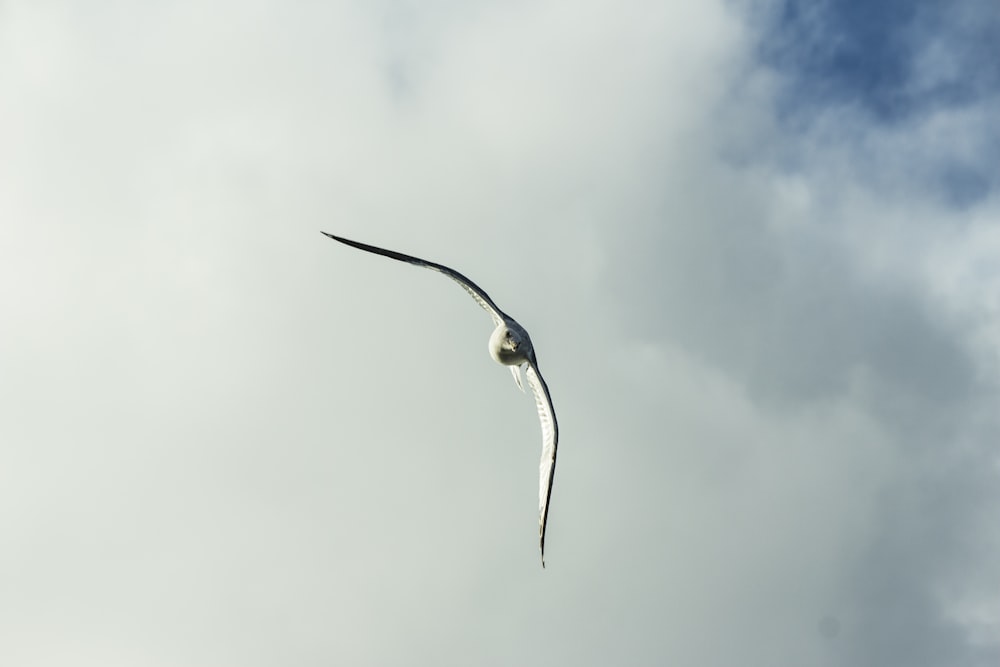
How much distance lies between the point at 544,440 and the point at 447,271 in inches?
427

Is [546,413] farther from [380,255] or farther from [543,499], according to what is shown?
[380,255]

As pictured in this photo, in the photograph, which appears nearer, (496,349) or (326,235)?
(326,235)

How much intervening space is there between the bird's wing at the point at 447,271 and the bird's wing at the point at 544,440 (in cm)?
361

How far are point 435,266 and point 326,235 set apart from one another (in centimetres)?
545

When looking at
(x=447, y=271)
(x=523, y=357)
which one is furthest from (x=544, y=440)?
(x=447, y=271)

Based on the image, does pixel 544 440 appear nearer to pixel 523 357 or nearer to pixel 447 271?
pixel 523 357

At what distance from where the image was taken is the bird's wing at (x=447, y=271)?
3700 centimetres

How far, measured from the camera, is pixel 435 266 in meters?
39.4

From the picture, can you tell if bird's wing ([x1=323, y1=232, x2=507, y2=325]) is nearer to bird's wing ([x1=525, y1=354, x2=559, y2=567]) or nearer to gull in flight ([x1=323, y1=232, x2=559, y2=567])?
gull in flight ([x1=323, y1=232, x2=559, y2=567])

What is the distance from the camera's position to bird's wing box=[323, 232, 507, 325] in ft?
121

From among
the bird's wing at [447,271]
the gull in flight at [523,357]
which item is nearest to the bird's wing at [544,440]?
the gull in flight at [523,357]

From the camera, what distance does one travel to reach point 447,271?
4034 cm

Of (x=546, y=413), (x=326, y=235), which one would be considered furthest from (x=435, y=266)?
(x=546, y=413)

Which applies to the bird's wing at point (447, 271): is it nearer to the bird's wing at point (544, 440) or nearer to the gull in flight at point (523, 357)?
the gull in flight at point (523, 357)
